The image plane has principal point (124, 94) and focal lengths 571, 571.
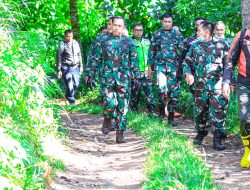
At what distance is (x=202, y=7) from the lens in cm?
1227

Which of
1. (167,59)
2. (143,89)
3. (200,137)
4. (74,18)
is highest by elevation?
(74,18)

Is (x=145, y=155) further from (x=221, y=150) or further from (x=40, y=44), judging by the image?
(x=40, y=44)

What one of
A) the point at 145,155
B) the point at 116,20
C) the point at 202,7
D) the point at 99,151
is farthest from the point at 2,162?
the point at 202,7

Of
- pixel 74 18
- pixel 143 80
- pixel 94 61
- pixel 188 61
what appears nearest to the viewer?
pixel 188 61

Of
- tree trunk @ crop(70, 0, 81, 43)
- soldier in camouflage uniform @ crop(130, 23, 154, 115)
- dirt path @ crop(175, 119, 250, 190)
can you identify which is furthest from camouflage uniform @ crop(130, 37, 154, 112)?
tree trunk @ crop(70, 0, 81, 43)

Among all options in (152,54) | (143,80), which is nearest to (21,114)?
(152,54)

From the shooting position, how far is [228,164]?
750cm

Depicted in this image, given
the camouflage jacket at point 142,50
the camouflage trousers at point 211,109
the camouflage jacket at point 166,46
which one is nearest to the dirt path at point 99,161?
the camouflage trousers at point 211,109

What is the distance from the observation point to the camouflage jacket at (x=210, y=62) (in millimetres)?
8414

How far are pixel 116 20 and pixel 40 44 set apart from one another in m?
1.40

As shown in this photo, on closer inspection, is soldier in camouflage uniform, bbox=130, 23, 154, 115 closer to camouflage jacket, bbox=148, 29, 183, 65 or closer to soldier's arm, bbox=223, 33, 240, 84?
camouflage jacket, bbox=148, 29, 183, 65

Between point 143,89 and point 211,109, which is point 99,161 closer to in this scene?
point 211,109

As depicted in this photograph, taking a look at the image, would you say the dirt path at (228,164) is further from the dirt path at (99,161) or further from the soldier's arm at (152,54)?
the soldier's arm at (152,54)

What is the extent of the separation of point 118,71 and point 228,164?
2526 mm
